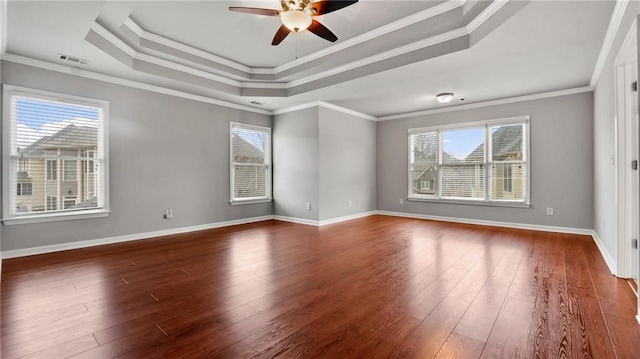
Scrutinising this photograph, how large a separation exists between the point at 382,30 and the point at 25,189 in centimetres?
504

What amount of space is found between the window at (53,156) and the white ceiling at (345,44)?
0.58m

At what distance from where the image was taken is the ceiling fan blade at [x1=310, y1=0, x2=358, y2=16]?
270 centimetres

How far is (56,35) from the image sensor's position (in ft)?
10.2

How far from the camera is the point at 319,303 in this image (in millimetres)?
2291

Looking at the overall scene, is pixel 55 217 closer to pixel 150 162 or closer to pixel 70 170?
pixel 70 170

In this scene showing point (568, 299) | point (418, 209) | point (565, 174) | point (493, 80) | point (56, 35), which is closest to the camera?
point (568, 299)

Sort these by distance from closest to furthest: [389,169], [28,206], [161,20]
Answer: [161,20] < [28,206] < [389,169]

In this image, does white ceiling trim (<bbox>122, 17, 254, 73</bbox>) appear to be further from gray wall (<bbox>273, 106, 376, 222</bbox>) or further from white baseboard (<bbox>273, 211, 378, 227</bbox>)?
white baseboard (<bbox>273, 211, 378, 227</bbox>)

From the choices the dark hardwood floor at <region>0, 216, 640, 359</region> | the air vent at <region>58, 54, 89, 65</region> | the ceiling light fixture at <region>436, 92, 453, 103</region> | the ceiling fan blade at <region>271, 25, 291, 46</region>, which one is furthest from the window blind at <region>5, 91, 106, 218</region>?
the ceiling light fixture at <region>436, 92, 453, 103</region>

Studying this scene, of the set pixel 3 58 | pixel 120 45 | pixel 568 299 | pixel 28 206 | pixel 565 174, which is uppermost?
pixel 120 45

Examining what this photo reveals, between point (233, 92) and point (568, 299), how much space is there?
5279mm

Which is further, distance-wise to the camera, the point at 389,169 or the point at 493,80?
the point at 389,169

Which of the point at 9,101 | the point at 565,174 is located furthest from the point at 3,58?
the point at 565,174

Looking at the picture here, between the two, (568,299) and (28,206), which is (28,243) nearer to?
(28,206)
